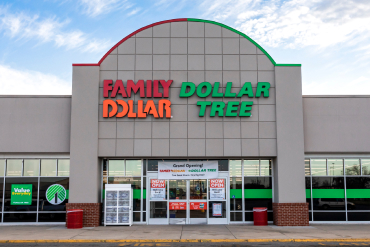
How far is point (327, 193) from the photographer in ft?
67.5

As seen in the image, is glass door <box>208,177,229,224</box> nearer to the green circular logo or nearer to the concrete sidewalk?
the concrete sidewalk

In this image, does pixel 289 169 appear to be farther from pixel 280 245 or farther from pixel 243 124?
pixel 280 245

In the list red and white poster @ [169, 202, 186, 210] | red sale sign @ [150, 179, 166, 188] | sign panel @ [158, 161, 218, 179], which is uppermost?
sign panel @ [158, 161, 218, 179]

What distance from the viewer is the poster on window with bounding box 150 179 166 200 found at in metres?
20.4

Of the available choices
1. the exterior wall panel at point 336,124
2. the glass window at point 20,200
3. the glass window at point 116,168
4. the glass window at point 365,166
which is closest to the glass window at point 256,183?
the exterior wall panel at point 336,124

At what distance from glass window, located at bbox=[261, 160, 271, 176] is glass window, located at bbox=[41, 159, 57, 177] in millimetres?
10902

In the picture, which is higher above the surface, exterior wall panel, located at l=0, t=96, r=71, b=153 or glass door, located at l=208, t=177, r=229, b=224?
exterior wall panel, located at l=0, t=96, r=71, b=153

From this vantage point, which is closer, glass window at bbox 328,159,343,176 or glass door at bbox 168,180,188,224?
glass door at bbox 168,180,188,224

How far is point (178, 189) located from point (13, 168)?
28.8 ft

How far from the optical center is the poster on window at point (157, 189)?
2038 cm

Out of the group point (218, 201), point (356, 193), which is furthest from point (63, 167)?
point (356, 193)

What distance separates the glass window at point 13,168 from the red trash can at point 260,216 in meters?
12.4

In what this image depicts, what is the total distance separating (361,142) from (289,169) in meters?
4.30

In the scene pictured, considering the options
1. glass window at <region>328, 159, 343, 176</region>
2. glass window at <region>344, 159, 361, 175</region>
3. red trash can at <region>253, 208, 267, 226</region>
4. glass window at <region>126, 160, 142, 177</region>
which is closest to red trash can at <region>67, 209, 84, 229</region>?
glass window at <region>126, 160, 142, 177</region>
